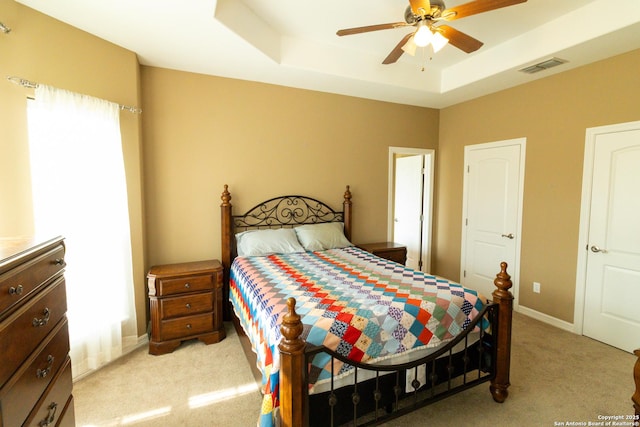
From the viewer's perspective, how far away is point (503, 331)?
198 cm

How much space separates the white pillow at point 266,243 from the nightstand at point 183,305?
0.37 metres

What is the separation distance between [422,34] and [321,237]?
2.18 meters

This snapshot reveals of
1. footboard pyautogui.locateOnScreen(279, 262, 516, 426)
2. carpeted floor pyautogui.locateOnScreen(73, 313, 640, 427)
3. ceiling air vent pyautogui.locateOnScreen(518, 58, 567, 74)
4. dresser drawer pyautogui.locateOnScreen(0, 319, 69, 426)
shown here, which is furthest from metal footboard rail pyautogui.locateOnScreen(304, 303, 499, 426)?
ceiling air vent pyautogui.locateOnScreen(518, 58, 567, 74)

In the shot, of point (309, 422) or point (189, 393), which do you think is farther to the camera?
point (189, 393)

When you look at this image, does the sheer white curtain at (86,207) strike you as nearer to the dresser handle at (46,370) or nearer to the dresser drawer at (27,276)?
the dresser drawer at (27,276)

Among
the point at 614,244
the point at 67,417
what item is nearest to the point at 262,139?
the point at 67,417

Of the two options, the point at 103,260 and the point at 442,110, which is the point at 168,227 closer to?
the point at 103,260

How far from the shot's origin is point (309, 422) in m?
1.49

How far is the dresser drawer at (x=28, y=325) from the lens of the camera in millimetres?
937

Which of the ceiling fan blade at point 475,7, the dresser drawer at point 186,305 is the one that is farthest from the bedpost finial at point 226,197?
the ceiling fan blade at point 475,7

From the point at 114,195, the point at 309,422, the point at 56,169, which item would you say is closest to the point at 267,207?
the point at 114,195

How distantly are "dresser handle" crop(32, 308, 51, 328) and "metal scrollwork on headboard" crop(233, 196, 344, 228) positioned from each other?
2191 mm

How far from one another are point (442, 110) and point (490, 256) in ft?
7.27

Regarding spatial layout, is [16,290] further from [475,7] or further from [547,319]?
[547,319]
